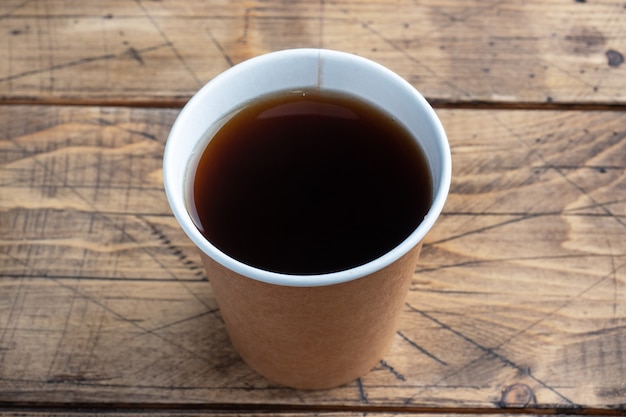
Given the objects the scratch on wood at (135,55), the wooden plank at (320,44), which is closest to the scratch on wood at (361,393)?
the wooden plank at (320,44)

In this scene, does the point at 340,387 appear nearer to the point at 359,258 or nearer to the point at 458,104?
the point at 359,258

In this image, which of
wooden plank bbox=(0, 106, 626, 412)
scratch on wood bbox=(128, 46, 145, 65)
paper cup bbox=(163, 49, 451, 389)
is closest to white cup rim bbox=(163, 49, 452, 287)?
paper cup bbox=(163, 49, 451, 389)

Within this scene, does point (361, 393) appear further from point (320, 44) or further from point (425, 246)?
point (320, 44)

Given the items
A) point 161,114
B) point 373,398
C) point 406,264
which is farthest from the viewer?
point 161,114

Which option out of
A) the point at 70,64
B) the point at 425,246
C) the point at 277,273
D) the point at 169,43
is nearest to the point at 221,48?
the point at 169,43

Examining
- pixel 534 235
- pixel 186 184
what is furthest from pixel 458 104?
pixel 186 184

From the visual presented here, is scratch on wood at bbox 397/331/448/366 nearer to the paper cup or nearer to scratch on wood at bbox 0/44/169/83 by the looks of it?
the paper cup
